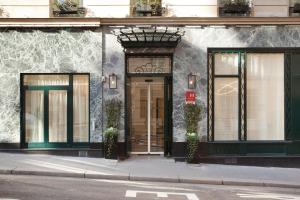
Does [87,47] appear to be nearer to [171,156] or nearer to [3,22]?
[3,22]

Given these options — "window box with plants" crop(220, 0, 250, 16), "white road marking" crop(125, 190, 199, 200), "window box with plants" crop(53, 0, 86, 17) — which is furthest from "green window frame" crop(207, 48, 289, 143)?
"white road marking" crop(125, 190, 199, 200)

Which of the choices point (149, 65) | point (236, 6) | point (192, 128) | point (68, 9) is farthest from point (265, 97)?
point (68, 9)

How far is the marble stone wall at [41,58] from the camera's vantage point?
719 inches

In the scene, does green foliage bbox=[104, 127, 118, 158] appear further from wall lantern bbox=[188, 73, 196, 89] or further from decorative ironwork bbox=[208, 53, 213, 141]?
decorative ironwork bbox=[208, 53, 213, 141]

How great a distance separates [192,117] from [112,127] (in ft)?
8.25

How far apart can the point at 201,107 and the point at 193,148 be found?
4.50 ft

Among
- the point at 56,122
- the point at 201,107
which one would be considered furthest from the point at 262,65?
the point at 56,122

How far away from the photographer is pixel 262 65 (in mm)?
18625

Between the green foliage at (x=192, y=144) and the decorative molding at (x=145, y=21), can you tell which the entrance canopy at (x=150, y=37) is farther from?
the green foliage at (x=192, y=144)

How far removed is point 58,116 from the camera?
61.2 feet

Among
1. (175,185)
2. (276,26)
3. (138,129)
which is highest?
(276,26)

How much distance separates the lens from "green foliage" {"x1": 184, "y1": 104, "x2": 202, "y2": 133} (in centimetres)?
1798

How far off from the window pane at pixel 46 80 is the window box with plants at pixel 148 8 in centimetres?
311

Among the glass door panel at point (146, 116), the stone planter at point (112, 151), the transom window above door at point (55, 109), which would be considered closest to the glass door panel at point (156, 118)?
the glass door panel at point (146, 116)
